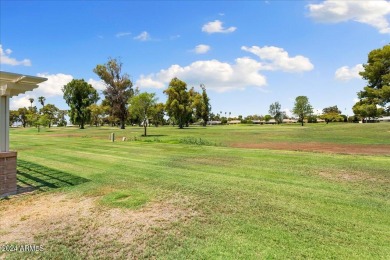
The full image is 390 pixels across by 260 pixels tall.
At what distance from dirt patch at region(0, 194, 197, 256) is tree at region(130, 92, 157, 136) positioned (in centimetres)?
2963

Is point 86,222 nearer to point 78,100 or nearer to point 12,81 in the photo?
point 12,81

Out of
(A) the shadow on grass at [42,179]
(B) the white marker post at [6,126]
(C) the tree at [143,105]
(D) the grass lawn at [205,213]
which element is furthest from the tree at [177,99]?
(B) the white marker post at [6,126]

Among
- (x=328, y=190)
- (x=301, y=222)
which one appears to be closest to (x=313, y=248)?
(x=301, y=222)

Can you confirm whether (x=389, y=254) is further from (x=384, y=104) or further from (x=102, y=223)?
(x=384, y=104)

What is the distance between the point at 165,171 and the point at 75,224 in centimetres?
521

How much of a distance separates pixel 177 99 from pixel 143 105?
21.4 metres

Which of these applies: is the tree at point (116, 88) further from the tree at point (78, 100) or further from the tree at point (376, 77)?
the tree at point (376, 77)

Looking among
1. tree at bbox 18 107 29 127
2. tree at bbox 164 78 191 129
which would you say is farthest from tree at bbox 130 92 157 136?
tree at bbox 18 107 29 127

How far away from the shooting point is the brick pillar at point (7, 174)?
8.01 m

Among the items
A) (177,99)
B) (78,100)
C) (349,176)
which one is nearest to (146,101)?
(177,99)

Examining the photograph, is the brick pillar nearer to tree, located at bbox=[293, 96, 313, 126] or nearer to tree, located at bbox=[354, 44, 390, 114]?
tree, located at bbox=[354, 44, 390, 114]

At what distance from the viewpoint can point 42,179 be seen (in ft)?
32.3

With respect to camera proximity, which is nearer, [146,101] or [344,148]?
[344,148]

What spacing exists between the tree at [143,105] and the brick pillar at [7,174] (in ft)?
92.6
